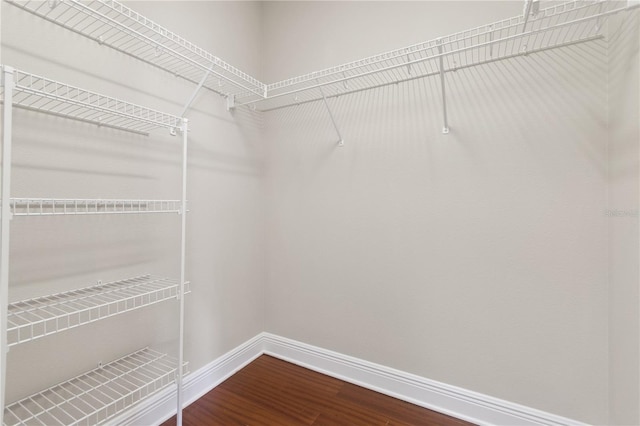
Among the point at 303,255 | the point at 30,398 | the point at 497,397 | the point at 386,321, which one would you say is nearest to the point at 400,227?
the point at 386,321

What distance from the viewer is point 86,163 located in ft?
3.77

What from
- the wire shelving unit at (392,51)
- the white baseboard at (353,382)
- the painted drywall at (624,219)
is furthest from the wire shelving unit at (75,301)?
the painted drywall at (624,219)

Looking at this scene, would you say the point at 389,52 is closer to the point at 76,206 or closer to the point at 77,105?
the point at 77,105

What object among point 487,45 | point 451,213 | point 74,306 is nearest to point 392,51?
point 487,45

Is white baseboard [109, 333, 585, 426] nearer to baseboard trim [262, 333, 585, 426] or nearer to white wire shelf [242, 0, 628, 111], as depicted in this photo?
baseboard trim [262, 333, 585, 426]

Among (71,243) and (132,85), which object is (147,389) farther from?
(132,85)

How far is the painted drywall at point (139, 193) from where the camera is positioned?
101cm

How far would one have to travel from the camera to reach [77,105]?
1001 mm

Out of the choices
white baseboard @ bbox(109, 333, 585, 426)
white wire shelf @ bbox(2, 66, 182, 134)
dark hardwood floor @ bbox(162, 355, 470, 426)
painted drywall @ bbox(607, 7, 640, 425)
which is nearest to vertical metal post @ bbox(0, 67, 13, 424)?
white wire shelf @ bbox(2, 66, 182, 134)

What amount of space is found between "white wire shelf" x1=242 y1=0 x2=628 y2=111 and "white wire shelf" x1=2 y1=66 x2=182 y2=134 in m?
0.77

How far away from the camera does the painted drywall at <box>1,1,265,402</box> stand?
3.30 ft

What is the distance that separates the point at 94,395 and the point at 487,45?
2258 millimetres

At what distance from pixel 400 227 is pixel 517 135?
2.39 ft

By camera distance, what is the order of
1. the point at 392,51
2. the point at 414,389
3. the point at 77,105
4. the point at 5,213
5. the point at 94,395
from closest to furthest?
the point at 5,213
the point at 77,105
the point at 94,395
the point at 392,51
the point at 414,389
